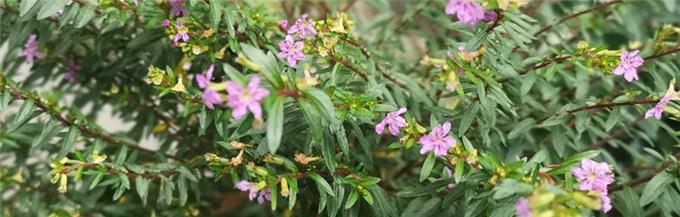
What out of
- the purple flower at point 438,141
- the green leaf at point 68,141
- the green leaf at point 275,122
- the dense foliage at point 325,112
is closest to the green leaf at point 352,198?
the dense foliage at point 325,112

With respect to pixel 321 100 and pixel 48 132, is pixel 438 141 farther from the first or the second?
pixel 48 132

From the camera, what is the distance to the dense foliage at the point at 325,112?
2.86 ft

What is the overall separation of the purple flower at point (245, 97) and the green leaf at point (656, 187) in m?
0.60

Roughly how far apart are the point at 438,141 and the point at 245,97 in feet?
0.97

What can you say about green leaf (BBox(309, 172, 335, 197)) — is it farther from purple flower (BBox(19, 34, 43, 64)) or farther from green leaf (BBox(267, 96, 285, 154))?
purple flower (BBox(19, 34, 43, 64))

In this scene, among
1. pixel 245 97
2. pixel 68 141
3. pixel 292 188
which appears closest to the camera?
pixel 245 97

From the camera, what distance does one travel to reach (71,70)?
138cm

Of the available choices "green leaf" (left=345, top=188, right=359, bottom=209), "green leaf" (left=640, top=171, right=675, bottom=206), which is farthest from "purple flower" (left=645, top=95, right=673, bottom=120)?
"green leaf" (left=345, top=188, right=359, bottom=209)

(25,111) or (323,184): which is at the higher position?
(25,111)

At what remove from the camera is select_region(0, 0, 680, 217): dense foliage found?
871 millimetres

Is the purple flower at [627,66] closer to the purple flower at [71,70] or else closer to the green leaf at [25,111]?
the green leaf at [25,111]

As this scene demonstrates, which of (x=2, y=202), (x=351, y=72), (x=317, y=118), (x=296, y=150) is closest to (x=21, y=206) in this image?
(x=2, y=202)

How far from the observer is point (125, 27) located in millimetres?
1281

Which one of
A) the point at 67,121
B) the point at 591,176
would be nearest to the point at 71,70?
the point at 67,121
